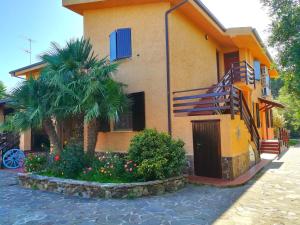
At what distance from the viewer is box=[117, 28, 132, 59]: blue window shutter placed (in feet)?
39.0

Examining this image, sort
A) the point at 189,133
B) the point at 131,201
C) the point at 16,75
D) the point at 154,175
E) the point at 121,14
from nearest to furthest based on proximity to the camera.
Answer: the point at 131,201 → the point at 154,175 → the point at 189,133 → the point at 121,14 → the point at 16,75

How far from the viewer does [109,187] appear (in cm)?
791

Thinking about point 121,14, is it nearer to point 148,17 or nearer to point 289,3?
point 148,17

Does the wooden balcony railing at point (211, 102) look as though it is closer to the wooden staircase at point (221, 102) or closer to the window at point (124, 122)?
the wooden staircase at point (221, 102)

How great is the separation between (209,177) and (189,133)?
1.91m

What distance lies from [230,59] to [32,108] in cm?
1394

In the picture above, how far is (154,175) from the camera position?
838cm

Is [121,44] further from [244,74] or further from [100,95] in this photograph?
[244,74]

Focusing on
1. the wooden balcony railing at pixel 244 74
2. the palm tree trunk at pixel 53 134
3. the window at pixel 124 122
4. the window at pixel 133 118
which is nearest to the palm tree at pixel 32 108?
the palm tree trunk at pixel 53 134

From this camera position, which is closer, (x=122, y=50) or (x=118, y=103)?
(x=118, y=103)

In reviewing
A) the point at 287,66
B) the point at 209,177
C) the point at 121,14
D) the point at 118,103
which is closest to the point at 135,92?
the point at 118,103

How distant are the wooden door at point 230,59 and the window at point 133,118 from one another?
970 centimetres

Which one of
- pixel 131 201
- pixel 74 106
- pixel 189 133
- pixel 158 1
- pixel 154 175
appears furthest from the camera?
pixel 158 1

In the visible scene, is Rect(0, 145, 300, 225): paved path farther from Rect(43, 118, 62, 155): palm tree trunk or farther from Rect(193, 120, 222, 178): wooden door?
Rect(43, 118, 62, 155): palm tree trunk
